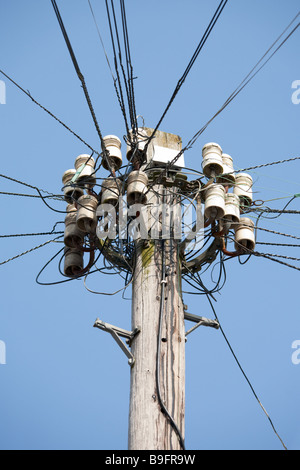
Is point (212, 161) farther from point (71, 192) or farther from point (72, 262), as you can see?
point (72, 262)

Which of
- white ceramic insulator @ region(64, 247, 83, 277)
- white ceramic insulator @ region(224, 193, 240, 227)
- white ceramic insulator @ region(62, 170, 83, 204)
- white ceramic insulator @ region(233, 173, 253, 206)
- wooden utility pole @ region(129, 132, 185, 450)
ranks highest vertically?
white ceramic insulator @ region(233, 173, 253, 206)

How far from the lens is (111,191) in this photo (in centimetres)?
712

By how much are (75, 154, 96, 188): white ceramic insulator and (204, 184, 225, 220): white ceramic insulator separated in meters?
1.19

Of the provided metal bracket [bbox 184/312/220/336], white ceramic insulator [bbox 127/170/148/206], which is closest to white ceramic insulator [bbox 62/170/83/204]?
white ceramic insulator [bbox 127/170/148/206]

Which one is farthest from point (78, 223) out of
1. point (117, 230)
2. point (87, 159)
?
point (87, 159)

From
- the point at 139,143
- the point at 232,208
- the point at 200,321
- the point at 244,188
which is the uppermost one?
the point at 139,143

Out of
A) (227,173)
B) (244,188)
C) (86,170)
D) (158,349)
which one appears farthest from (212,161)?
(158,349)

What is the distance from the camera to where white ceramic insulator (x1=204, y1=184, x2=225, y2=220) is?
7.04m

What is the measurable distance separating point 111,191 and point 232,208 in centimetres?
122

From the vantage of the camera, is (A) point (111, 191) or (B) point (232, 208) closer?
(A) point (111, 191)

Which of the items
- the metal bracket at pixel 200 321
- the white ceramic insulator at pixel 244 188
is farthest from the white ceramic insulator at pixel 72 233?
the white ceramic insulator at pixel 244 188

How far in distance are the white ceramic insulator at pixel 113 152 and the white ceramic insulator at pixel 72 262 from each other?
3.05 ft

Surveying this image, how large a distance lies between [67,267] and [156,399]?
2.18m

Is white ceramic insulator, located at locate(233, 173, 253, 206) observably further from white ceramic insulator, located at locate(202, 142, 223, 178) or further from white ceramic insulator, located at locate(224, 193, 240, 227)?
white ceramic insulator, located at locate(224, 193, 240, 227)
